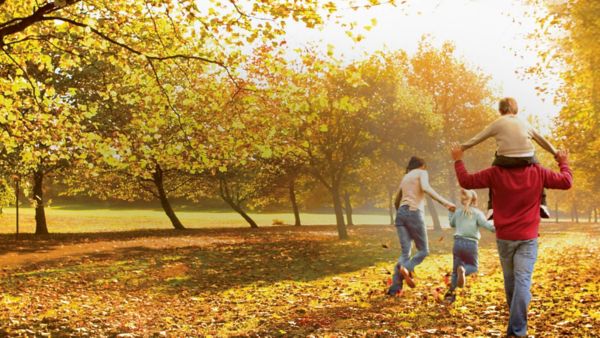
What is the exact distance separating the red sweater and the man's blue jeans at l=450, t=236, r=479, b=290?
3750 millimetres

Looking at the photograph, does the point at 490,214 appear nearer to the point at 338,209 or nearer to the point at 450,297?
the point at 450,297

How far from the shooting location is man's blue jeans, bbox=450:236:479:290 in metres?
10.0

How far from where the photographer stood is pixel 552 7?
16562 mm

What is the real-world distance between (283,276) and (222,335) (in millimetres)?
7352

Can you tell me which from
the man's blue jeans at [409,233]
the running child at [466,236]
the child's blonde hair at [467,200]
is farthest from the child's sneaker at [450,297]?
the child's blonde hair at [467,200]

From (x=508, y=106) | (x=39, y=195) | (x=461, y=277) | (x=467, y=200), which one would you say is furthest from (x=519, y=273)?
(x=39, y=195)

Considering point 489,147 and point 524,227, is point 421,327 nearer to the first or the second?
point 524,227

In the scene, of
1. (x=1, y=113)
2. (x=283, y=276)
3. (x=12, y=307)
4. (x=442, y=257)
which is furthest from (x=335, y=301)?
(x=442, y=257)

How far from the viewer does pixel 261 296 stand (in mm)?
11766

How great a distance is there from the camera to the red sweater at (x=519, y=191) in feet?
20.5

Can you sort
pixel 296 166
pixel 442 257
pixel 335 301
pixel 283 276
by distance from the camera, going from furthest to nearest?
pixel 296 166
pixel 442 257
pixel 283 276
pixel 335 301

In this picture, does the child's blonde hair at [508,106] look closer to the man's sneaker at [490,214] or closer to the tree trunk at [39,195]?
the man's sneaker at [490,214]

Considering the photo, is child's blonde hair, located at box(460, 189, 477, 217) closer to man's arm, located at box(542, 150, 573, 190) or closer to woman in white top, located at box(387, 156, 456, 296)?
woman in white top, located at box(387, 156, 456, 296)

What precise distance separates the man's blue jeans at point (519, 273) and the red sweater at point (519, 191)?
0.13 m
